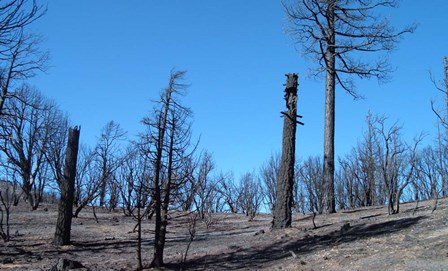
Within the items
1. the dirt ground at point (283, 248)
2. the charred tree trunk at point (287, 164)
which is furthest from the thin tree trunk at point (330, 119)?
the charred tree trunk at point (287, 164)

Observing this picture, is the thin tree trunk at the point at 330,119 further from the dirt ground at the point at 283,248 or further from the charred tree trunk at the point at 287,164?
the charred tree trunk at the point at 287,164

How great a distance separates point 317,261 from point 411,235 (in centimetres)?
215

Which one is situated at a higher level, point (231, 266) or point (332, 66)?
point (332, 66)

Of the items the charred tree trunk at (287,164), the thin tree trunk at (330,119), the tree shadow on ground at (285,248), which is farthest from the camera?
the thin tree trunk at (330,119)

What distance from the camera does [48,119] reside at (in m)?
31.8

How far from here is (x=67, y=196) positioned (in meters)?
14.1

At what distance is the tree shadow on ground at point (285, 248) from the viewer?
1006 centimetres

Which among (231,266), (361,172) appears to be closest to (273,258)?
(231,266)

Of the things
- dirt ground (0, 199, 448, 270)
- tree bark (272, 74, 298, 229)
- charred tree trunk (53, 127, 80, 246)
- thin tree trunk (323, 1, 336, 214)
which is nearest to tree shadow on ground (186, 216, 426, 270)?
dirt ground (0, 199, 448, 270)

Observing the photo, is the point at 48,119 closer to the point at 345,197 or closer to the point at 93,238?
the point at 93,238

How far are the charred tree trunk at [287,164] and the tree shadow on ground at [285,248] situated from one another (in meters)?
1.32

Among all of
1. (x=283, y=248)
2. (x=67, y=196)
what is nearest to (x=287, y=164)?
(x=283, y=248)

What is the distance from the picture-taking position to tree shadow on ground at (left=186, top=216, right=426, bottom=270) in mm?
10062

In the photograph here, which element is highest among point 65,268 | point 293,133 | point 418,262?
point 293,133
